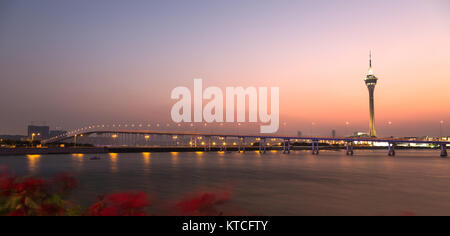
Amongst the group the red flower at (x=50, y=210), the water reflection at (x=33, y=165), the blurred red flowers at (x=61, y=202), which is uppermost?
the blurred red flowers at (x=61, y=202)

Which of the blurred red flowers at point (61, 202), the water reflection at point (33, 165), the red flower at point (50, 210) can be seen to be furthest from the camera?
the water reflection at point (33, 165)

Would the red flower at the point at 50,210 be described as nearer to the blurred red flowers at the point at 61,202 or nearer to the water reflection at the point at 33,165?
the blurred red flowers at the point at 61,202

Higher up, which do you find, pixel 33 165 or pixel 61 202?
pixel 61 202

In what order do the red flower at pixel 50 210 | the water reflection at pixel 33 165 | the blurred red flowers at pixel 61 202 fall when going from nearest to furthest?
the blurred red flowers at pixel 61 202, the red flower at pixel 50 210, the water reflection at pixel 33 165

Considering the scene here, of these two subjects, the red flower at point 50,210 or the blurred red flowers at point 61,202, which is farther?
the red flower at point 50,210

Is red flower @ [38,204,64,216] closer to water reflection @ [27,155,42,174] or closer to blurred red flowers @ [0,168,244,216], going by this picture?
blurred red flowers @ [0,168,244,216]

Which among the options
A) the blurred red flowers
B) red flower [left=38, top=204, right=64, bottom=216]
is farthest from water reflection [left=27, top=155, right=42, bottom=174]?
red flower [left=38, top=204, right=64, bottom=216]

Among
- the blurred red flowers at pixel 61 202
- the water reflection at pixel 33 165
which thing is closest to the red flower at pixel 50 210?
the blurred red flowers at pixel 61 202

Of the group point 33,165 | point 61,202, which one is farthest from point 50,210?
point 33,165

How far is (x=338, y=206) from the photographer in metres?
23.6

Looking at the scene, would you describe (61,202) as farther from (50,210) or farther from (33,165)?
(33,165)

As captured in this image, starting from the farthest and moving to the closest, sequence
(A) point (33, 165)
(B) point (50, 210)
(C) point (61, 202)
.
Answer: (A) point (33, 165) → (C) point (61, 202) → (B) point (50, 210)
